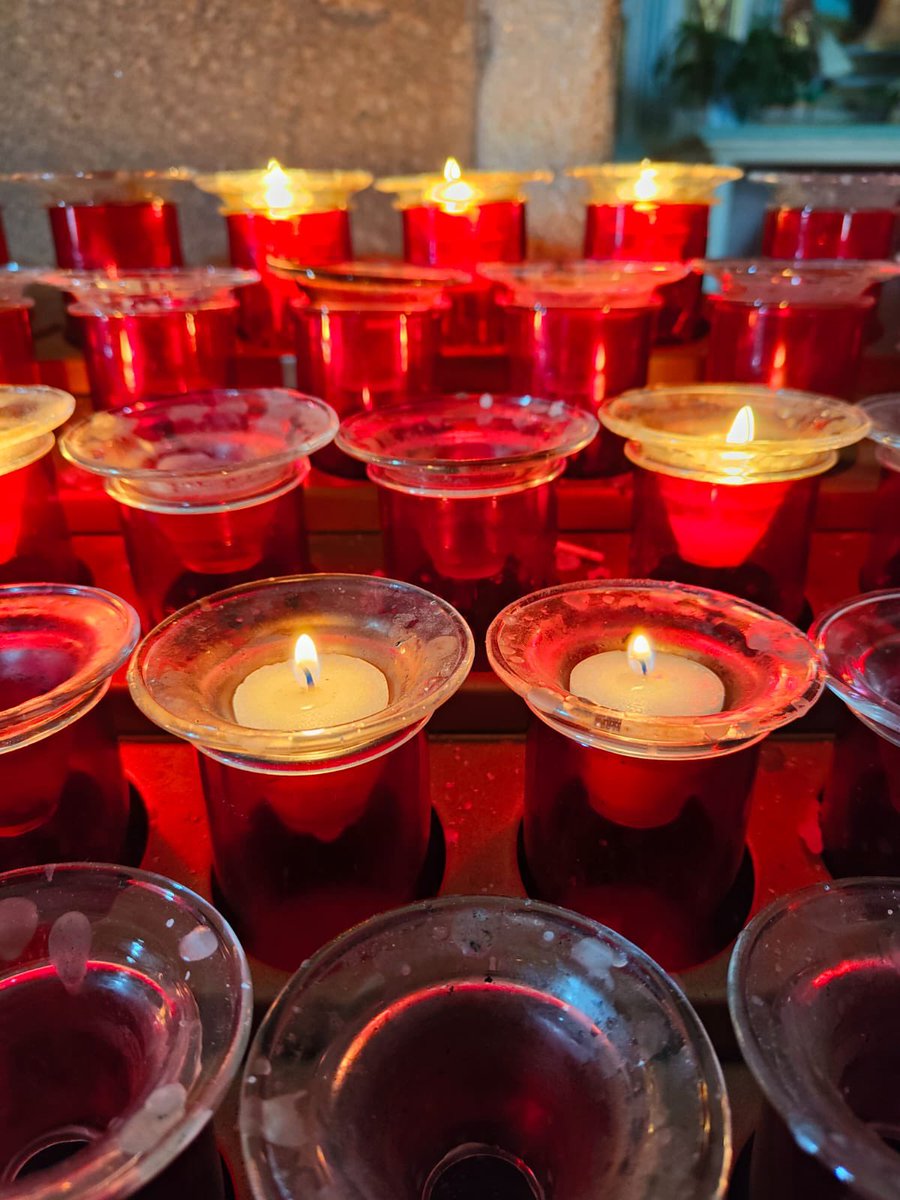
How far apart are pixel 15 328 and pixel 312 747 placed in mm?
592

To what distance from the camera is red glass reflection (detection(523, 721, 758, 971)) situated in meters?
0.51

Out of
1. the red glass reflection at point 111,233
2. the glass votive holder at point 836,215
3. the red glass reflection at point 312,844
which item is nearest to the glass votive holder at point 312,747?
the red glass reflection at point 312,844

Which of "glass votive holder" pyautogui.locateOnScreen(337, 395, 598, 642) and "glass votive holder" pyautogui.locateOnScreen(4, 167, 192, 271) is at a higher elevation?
"glass votive holder" pyautogui.locateOnScreen(4, 167, 192, 271)

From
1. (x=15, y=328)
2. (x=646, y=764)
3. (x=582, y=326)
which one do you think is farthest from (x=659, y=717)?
(x=15, y=328)

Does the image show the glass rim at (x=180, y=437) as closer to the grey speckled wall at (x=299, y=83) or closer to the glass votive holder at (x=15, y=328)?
the glass votive holder at (x=15, y=328)

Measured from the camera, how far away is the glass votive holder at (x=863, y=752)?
0.53 meters

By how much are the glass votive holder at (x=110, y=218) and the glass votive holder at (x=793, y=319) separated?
1.88 feet

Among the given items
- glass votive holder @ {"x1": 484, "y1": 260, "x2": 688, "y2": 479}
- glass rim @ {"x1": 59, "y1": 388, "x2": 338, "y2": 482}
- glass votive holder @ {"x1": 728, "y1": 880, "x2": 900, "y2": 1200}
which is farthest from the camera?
glass votive holder @ {"x1": 484, "y1": 260, "x2": 688, "y2": 479}

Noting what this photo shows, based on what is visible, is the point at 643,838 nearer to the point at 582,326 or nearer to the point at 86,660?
the point at 86,660

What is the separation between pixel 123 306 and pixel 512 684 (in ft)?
1.75

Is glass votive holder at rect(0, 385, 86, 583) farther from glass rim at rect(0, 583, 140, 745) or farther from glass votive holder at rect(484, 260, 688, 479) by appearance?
glass votive holder at rect(484, 260, 688, 479)

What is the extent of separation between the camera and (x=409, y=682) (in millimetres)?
512

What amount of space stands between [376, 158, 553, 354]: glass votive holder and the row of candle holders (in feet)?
1.64

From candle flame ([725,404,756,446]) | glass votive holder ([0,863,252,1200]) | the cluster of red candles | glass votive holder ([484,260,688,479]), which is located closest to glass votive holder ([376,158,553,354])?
the cluster of red candles
